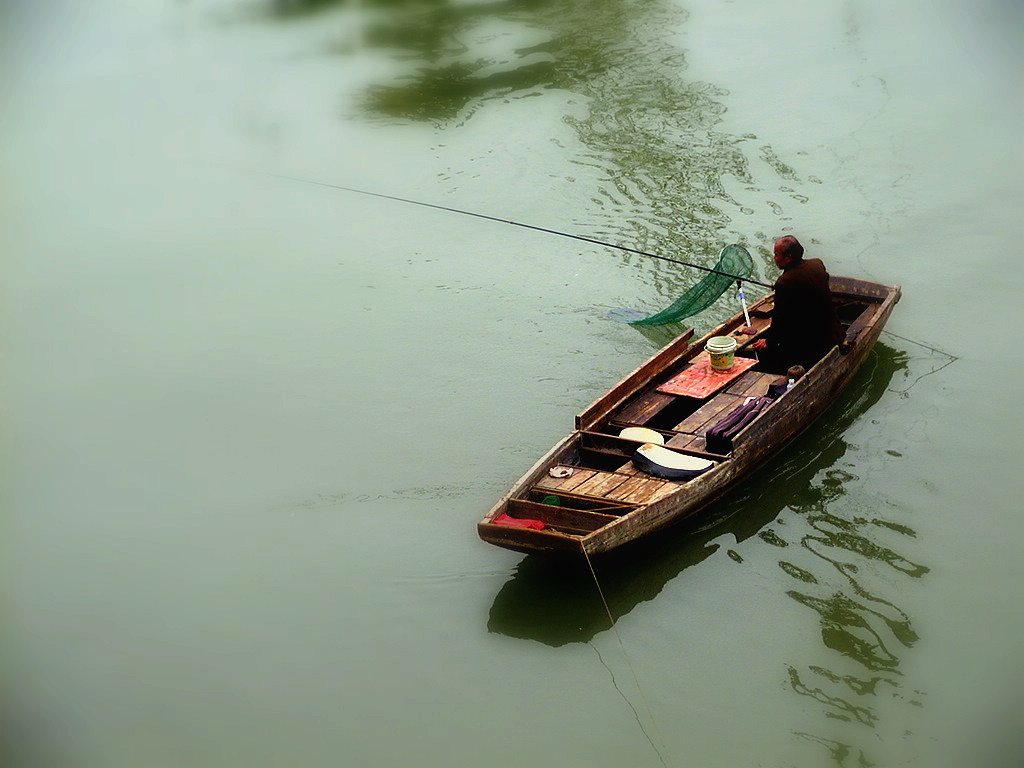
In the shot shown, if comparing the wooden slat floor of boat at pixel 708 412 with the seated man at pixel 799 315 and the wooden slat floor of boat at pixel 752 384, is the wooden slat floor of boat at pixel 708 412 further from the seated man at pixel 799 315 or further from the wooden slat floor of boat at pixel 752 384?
the seated man at pixel 799 315

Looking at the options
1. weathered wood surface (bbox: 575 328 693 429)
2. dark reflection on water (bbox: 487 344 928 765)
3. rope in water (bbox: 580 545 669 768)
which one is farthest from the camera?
weathered wood surface (bbox: 575 328 693 429)

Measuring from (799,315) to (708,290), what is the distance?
3.93 feet

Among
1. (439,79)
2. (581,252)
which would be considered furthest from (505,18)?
(581,252)

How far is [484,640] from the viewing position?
22.4ft

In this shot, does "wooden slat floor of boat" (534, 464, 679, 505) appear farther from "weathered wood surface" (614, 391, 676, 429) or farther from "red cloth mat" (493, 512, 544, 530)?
"weathered wood surface" (614, 391, 676, 429)

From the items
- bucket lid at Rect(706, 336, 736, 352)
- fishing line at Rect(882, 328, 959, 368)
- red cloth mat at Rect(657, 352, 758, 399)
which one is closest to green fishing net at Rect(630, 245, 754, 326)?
red cloth mat at Rect(657, 352, 758, 399)

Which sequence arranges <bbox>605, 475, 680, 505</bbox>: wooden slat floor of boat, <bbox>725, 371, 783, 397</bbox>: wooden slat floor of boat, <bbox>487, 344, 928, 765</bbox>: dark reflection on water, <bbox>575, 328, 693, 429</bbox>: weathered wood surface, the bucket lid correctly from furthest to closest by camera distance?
the bucket lid
<bbox>725, 371, 783, 397</bbox>: wooden slat floor of boat
<bbox>575, 328, 693, 429</bbox>: weathered wood surface
<bbox>605, 475, 680, 505</bbox>: wooden slat floor of boat
<bbox>487, 344, 928, 765</bbox>: dark reflection on water

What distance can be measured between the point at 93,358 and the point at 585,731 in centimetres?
594

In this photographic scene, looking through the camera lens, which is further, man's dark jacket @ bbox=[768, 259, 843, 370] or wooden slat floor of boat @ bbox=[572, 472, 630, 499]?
man's dark jacket @ bbox=[768, 259, 843, 370]

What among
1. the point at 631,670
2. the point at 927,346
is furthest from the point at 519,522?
the point at 927,346

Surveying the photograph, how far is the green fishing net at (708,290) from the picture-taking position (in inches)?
368

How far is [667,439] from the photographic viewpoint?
775 cm

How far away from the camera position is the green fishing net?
9352mm

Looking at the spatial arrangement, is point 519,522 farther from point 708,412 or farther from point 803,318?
point 803,318
